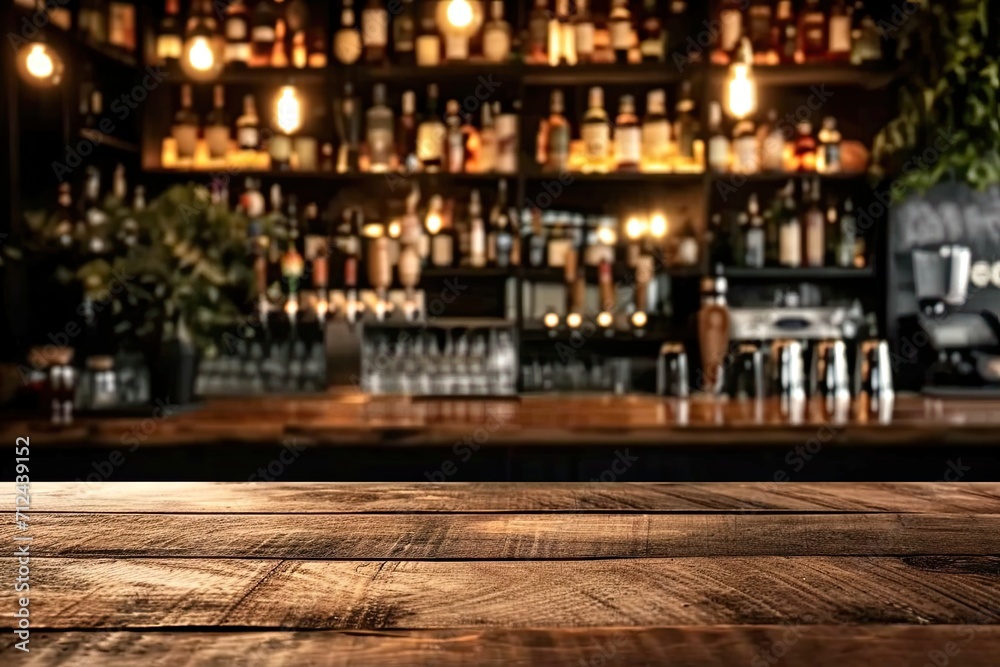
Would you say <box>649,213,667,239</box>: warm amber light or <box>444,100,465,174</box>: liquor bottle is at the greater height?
<box>444,100,465,174</box>: liquor bottle

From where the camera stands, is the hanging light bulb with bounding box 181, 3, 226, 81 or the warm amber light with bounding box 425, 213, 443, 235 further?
the warm amber light with bounding box 425, 213, 443, 235

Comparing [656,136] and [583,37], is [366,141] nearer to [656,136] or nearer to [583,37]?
[583,37]

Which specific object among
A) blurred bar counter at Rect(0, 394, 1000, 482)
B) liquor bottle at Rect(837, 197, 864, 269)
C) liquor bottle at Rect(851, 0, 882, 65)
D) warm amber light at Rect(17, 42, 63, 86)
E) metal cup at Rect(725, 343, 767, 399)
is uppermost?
liquor bottle at Rect(851, 0, 882, 65)

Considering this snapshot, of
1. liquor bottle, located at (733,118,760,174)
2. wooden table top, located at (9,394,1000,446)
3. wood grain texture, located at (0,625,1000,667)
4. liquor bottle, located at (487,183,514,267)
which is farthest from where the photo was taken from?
liquor bottle, located at (487,183,514,267)

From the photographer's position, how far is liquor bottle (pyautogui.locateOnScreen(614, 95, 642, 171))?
366 centimetres

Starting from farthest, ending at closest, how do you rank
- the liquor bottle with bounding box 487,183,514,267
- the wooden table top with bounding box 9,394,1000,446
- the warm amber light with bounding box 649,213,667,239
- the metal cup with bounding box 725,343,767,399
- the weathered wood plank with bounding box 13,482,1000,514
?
1. the warm amber light with bounding box 649,213,667,239
2. the liquor bottle with bounding box 487,183,514,267
3. the metal cup with bounding box 725,343,767,399
4. the wooden table top with bounding box 9,394,1000,446
5. the weathered wood plank with bounding box 13,482,1000,514

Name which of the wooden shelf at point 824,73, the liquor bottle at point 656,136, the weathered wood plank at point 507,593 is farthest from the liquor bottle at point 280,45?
the weathered wood plank at point 507,593

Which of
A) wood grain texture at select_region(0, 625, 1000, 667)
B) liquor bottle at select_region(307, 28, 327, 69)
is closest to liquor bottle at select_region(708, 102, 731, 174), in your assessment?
liquor bottle at select_region(307, 28, 327, 69)

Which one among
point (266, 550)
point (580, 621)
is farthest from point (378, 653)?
point (266, 550)

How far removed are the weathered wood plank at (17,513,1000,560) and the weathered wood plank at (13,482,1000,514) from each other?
4cm

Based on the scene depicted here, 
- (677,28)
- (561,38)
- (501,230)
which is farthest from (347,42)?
(677,28)

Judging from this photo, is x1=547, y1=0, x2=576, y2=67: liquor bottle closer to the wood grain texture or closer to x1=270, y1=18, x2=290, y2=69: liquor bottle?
x1=270, y1=18, x2=290, y2=69: liquor bottle

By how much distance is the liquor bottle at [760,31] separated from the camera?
376 centimetres

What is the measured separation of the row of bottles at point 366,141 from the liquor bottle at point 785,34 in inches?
43.3
